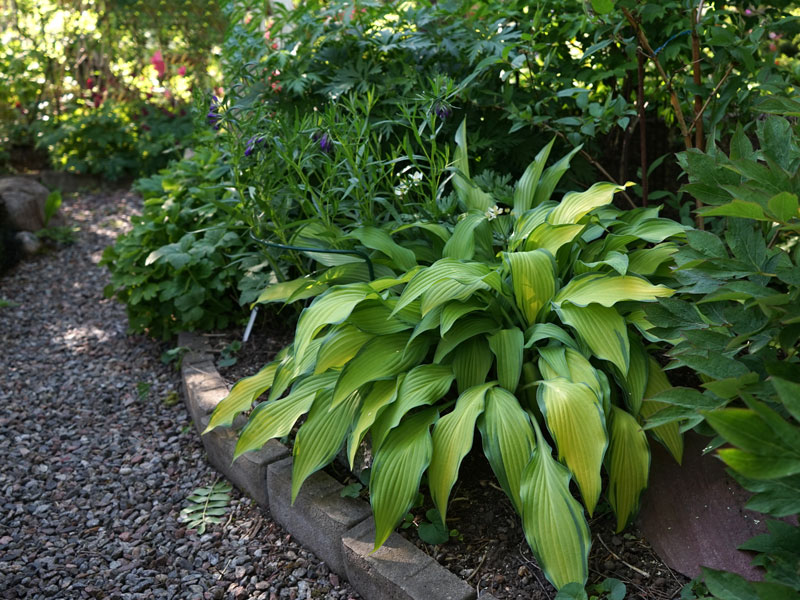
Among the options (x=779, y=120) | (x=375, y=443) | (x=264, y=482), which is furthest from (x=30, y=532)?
(x=779, y=120)

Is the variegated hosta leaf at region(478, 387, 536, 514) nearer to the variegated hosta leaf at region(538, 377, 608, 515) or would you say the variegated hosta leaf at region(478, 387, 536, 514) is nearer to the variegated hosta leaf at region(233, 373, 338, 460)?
the variegated hosta leaf at region(538, 377, 608, 515)

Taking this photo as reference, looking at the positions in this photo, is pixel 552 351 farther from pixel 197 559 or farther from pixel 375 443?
pixel 197 559

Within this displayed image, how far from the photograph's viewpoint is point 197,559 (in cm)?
192

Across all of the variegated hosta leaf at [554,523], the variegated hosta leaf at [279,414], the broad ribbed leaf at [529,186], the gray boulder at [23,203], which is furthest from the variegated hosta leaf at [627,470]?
the gray boulder at [23,203]

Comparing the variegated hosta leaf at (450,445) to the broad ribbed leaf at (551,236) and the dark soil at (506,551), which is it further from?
the broad ribbed leaf at (551,236)

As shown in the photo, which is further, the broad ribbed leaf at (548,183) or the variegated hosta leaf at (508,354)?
the broad ribbed leaf at (548,183)

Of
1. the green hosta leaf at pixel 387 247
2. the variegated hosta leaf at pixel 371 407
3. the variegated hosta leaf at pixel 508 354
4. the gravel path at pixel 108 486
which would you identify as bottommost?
the gravel path at pixel 108 486

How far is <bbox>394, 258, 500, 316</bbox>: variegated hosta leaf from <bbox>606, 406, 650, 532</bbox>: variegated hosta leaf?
0.51 m

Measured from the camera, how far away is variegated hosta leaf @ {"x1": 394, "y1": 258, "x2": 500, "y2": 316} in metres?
1.81

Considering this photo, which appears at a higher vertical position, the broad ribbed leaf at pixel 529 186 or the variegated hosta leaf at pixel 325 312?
the broad ribbed leaf at pixel 529 186

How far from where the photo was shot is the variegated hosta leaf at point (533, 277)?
187cm

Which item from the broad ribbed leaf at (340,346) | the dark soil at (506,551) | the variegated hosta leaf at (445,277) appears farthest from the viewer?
the broad ribbed leaf at (340,346)

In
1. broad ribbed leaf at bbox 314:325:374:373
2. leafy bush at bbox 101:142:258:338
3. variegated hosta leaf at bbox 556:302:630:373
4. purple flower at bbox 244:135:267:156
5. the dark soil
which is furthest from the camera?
leafy bush at bbox 101:142:258:338

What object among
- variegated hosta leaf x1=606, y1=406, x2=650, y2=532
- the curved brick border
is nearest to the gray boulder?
the curved brick border
